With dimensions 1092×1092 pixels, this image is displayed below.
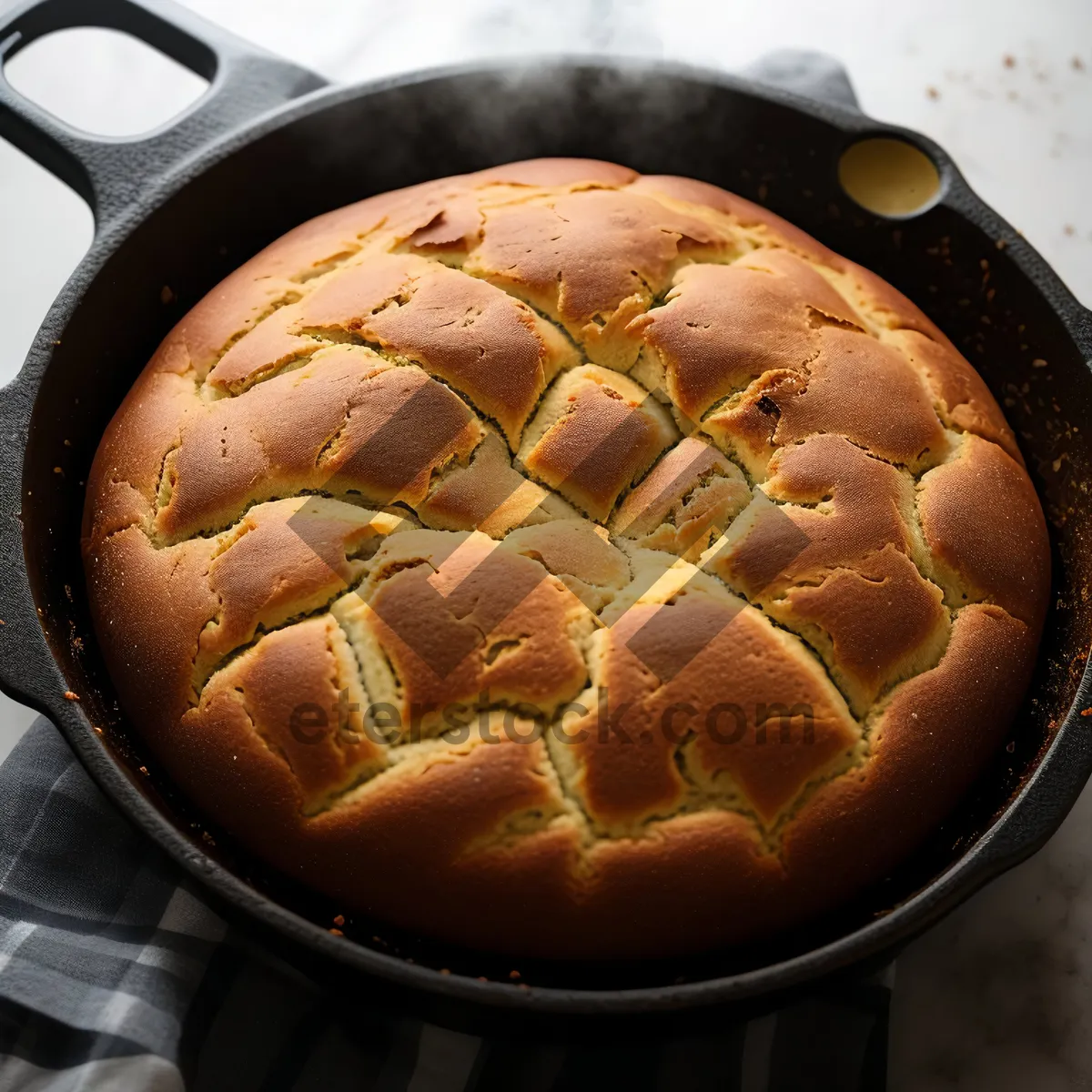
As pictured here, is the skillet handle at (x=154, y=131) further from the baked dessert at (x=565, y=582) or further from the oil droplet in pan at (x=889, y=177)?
the oil droplet in pan at (x=889, y=177)

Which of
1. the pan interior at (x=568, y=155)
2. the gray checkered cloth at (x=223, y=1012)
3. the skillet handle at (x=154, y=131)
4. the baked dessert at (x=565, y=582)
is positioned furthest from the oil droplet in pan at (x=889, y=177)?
the gray checkered cloth at (x=223, y=1012)

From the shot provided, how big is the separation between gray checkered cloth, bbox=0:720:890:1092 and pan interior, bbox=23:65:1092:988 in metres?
0.21

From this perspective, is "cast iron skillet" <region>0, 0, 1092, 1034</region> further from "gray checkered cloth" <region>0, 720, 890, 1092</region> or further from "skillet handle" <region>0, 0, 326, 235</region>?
"gray checkered cloth" <region>0, 720, 890, 1092</region>

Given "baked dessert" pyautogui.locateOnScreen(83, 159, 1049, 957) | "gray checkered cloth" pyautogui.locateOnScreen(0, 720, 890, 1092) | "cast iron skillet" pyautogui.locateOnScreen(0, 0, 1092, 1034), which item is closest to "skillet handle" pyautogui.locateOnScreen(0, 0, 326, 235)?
"cast iron skillet" pyautogui.locateOnScreen(0, 0, 1092, 1034)

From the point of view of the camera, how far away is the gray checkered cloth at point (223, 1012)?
4.99ft

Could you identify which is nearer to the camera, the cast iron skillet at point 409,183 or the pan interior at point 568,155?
the cast iron skillet at point 409,183

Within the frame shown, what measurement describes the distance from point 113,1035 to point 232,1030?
0.17 metres

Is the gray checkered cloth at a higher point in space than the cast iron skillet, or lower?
lower

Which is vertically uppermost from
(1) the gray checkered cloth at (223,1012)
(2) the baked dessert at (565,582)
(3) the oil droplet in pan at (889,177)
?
(3) the oil droplet in pan at (889,177)

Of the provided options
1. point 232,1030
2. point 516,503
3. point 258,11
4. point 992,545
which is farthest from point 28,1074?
point 258,11

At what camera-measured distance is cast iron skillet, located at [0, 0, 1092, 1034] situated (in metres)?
1.34

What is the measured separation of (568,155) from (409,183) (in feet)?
1.00

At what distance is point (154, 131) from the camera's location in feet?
6.27

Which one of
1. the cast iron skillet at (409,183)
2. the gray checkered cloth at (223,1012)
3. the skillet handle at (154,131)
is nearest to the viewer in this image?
the cast iron skillet at (409,183)
